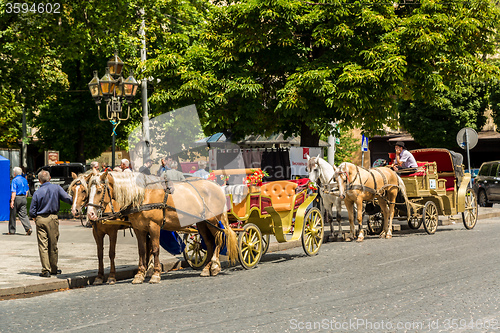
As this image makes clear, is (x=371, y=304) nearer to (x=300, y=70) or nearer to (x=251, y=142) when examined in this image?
(x=300, y=70)

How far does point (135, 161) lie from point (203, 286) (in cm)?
270

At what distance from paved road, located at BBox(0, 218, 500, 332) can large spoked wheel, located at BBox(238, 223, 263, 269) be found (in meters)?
0.20

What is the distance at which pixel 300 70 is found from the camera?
17578 mm

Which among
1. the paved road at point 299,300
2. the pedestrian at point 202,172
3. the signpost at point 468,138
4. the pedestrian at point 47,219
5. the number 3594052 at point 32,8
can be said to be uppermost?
the number 3594052 at point 32,8

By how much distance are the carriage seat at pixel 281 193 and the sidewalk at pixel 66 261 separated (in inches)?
78.5

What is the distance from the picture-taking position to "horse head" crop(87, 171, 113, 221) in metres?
9.26

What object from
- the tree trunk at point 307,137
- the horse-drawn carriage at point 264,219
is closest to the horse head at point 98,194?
the horse-drawn carriage at point 264,219

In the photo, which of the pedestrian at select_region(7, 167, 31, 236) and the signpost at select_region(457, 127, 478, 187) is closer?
the pedestrian at select_region(7, 167, 31, 236)

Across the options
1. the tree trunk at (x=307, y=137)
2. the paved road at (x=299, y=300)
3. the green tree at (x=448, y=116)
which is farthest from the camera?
the green tree at (x=448, y=116)

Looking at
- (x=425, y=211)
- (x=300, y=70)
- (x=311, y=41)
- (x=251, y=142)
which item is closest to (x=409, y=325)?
(x=425, y=211)

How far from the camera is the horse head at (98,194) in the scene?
9.26 m

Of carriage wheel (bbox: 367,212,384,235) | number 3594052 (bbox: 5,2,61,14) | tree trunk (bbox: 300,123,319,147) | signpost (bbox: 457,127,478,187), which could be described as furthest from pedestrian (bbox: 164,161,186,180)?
signpost (bbox: 457,127,478,187)

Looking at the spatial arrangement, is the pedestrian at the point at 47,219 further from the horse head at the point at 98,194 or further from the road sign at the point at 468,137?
the road sign at the point at 468,137

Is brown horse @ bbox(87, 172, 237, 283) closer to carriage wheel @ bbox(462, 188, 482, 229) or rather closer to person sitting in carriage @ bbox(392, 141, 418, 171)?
person sitting in carriage @ bbox(392, 141, 418, 171)
